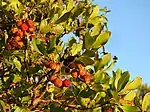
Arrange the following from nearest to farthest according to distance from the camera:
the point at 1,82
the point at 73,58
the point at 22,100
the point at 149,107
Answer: the point at 73,58 → the point at 149,107 → the point at 22,100 → the point at 1,82

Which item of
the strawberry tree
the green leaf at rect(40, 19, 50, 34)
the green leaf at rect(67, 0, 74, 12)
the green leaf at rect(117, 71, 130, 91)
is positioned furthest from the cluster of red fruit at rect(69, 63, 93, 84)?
the green leaf at rect(67, 0, 74, 12)

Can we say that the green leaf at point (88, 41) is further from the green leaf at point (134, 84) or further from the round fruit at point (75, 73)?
the green leaf at point (134, 84)

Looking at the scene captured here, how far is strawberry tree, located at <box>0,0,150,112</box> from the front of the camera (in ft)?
7.13

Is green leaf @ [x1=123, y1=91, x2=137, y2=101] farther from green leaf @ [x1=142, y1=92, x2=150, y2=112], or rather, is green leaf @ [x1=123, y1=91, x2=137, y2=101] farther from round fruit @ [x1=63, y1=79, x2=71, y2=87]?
round fruit @ [x1=63, y1=79, x2=71, y2=87]

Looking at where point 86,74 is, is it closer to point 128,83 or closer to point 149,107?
point 128,83

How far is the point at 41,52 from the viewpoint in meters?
2.20

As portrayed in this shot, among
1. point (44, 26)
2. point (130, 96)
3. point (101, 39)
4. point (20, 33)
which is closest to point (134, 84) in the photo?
point (130, 96)

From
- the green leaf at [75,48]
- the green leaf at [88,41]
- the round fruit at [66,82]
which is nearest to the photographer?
the green leaf at [88,41]

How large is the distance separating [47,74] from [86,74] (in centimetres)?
22

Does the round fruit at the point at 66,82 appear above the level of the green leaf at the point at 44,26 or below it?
below

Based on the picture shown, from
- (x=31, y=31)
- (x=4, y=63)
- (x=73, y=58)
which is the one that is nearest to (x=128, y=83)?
(x=73, y=58)

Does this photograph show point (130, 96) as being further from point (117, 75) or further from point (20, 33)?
point (20, 33)

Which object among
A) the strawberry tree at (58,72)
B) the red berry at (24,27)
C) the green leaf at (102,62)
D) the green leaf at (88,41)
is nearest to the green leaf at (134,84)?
the strawberry tree at (58,72)

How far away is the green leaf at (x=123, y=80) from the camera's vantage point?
2154 millimetres
